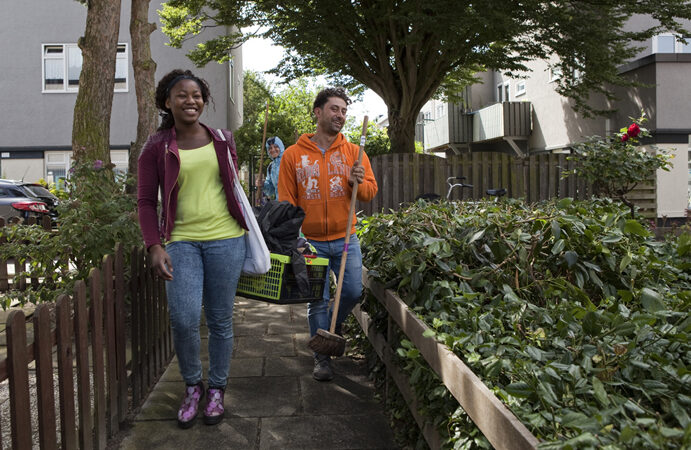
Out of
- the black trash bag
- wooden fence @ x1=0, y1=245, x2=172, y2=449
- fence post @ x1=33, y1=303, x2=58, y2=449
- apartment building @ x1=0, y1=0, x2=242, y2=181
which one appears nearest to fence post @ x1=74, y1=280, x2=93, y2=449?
wooden fence @ x1=0, y1=245, x2=172, y2=449

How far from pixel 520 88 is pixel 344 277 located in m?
22.1

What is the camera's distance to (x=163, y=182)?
3445 millimetres

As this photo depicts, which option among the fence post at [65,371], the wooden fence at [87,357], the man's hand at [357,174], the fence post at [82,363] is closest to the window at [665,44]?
the man's hand at [357,174]

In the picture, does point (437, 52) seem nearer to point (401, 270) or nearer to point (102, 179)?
A: point (102, 179)

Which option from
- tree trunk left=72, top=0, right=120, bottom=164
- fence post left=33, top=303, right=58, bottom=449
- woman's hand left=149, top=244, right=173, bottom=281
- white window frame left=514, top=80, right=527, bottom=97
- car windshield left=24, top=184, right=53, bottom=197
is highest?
white window frame left=514, top=80, right=527, bottom=97

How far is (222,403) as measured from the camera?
3.74 m

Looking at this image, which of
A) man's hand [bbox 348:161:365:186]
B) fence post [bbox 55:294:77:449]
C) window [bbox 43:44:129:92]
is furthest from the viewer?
window [bbox 43:44:129:92]

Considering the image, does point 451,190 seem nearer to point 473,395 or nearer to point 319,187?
point 319,187

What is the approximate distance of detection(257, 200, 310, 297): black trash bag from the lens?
379 centimetres

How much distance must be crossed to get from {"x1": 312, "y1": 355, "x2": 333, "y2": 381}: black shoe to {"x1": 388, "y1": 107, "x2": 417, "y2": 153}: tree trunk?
11.3m

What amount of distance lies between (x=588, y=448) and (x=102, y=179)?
193 inches

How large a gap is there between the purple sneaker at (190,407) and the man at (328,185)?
41.4 inches

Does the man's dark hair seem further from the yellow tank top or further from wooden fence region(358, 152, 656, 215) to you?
wooden fence region(358, 152, 656, 215)

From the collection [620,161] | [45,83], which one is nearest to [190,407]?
[620,161]
